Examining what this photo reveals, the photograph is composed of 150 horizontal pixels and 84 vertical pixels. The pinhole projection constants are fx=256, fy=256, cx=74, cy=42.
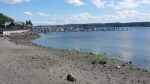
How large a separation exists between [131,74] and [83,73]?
4783 millimetres

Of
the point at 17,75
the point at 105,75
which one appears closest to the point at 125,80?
the point at 105,75

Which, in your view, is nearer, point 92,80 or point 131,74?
point 92,80

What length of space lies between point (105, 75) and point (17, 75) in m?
7.81

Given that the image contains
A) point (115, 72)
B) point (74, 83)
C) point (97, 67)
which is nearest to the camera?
point (74, 83)

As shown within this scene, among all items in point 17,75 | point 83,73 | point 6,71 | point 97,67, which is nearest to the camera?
point 17,75

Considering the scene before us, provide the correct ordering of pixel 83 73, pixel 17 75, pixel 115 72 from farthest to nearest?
pixel 115 72
pixel 83 73
pixel 17 75

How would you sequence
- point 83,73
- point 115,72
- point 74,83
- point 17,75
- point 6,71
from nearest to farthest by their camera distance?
1. point 74,83
2. point 17,75
3. point 6,71
4. point 83,73
5. point 115,72

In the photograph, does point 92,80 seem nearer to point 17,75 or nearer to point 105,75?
point 105,75

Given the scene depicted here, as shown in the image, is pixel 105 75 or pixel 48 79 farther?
pixel 105 75

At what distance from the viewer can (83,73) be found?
23.4m

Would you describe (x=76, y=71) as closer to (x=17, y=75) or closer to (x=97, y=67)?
(x=97, y=67)

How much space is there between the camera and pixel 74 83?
18.9 metres

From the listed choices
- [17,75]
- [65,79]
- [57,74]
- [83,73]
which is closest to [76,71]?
[83,73]

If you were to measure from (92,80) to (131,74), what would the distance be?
5.50 metres
